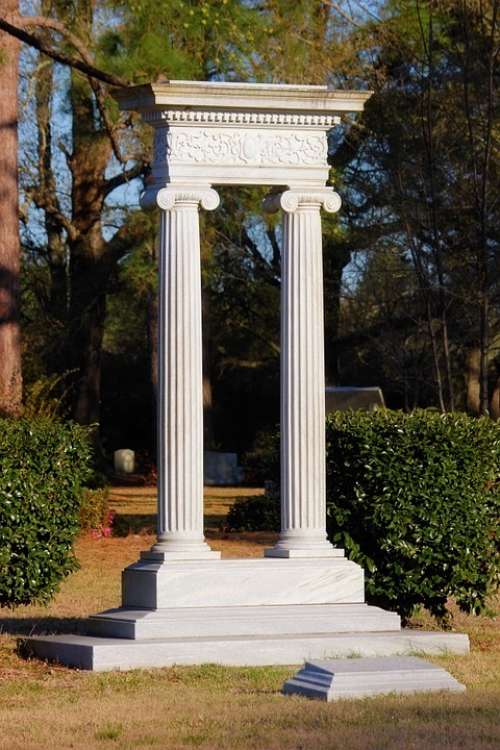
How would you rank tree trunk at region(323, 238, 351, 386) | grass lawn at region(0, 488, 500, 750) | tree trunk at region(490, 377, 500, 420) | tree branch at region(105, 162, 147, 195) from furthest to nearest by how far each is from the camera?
tree trunk at region(490, 377, 500, 420) < tree trunk at region(323, 238, 351, 386) < tree branch at region(105, 162, 147, 195) < grass lawn at region(0, 488, 500, 750)

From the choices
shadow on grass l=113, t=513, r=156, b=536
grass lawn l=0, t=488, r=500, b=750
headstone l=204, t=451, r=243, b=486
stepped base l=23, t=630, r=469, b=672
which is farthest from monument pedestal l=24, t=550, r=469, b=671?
headstone l=204, t=451, r=243, b=486

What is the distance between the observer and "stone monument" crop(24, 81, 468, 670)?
11.4 m

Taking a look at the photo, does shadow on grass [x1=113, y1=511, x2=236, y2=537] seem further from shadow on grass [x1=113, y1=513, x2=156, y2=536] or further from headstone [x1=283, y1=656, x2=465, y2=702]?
headstone [x1=283, y1=656, x2=465, y2=702]

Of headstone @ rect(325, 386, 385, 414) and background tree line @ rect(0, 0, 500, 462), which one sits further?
headstone @ rect(325, 386, 385, 414)

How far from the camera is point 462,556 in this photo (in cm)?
1290

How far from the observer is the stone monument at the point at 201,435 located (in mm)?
11445

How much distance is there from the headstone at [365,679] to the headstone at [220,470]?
90.0ft

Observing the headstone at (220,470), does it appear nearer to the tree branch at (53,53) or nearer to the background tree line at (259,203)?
the background tree line at (259,203)

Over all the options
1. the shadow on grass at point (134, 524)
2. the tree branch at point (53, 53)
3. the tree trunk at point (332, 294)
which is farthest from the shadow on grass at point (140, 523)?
the tree trunk at point (332, 294)

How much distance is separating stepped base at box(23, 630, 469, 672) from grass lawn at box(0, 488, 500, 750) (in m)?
0.17

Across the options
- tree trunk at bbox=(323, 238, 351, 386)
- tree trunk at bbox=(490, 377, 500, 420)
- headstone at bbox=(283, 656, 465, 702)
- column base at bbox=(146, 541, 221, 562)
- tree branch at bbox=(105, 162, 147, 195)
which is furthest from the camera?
tree trunk at bbox=(490, 377, 500, 420)

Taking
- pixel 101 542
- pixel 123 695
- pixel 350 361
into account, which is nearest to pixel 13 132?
pixel 101 542

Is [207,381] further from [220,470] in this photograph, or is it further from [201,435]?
[201,435]

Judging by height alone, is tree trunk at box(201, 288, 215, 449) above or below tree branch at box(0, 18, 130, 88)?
below
